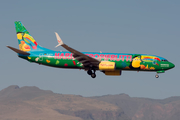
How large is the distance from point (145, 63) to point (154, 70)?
8.92ft

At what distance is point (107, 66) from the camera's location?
2879 inches

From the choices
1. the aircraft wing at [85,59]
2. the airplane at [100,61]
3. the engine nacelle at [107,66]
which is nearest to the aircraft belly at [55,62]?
the airplane at [100,61]

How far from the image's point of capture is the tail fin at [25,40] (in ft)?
271

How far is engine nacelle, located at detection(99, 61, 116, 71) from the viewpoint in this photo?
2875 inches

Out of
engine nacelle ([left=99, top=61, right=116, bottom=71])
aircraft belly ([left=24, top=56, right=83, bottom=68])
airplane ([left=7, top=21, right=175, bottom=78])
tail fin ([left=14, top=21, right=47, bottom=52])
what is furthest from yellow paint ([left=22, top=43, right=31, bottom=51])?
engine nacelle ([left=99, top=61, right=116, bottom=71])

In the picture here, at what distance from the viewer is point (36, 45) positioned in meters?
82.8

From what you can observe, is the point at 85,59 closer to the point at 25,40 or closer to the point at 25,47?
the point at 25,47

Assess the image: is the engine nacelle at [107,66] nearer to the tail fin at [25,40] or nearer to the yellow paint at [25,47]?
the tail fin at [25,40]

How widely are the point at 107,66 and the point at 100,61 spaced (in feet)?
8.31

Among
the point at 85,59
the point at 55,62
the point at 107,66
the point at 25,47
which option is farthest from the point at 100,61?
the point at 25,47

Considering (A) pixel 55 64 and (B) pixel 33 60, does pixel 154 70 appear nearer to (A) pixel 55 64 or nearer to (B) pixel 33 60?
(A) pixel 55 64

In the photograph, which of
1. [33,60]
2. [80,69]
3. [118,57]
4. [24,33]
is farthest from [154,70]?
[24,33]

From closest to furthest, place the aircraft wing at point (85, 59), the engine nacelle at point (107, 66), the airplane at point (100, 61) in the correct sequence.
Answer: the aircraft wing at point (85, 59) → the engine nacelle at point (107, 66) → the airplane at point (100, 61)

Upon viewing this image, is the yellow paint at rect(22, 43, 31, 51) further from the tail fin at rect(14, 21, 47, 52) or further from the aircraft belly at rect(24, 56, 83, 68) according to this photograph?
the aircraft belly at rect(24, 56, 83, 68)
